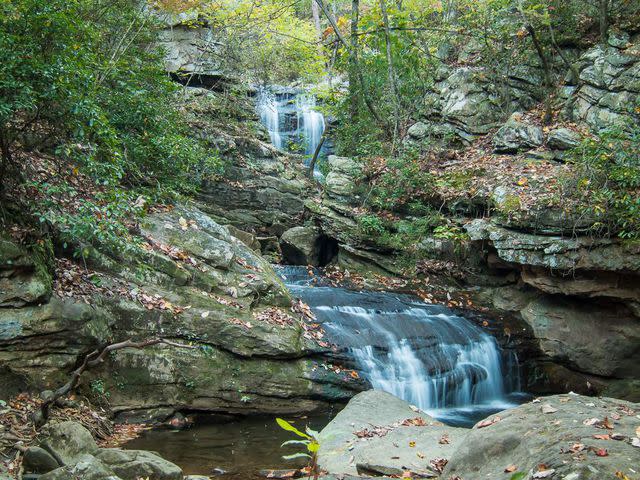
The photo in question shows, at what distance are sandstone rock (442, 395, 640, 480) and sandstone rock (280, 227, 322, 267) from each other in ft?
32.9

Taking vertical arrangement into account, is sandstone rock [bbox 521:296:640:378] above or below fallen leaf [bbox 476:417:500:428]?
below

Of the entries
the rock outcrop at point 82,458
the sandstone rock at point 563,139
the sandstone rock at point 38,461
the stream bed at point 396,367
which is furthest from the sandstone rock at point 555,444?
the sandstone rock at point 563,139

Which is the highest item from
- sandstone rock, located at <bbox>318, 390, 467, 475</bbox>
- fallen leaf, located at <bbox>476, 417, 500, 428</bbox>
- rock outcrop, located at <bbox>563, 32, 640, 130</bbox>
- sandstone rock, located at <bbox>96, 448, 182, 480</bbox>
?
rock outcrop, located at <bbox>563, 32, 640, 130</bbox>

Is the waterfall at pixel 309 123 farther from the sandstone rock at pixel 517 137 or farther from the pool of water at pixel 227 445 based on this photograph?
the pool of water at pixel 227 445

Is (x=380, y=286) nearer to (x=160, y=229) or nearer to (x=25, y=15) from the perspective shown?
(x=160, y=229)

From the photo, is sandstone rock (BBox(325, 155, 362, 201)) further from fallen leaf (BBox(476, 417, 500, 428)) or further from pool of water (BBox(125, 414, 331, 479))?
fallen leaf (BBox(476, 417, 500, 428))

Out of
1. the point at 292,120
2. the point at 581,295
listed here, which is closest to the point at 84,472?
the point at 581,295

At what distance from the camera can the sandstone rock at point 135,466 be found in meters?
4.70

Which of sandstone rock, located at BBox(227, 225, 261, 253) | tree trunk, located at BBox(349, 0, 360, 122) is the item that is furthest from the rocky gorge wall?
tree trunk, located at BBox(349, 0, 360, 122)

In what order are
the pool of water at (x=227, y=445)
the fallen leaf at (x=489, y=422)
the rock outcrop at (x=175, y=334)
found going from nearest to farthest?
the fallen leaf at (x=489, y=422)
the pool of water at (x=227, y=445)
the rock outcrop at (x=175, y=334)

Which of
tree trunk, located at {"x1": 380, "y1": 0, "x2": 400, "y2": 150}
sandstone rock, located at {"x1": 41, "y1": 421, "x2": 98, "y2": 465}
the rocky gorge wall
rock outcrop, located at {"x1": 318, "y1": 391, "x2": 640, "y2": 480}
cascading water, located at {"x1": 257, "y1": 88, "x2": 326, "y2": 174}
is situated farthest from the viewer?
cascading water, located at {"x1": 257, "y1": 88, "x2": 326, "y2": 174}

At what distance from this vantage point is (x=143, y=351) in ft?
26.6

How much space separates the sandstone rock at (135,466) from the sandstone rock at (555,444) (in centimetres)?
246

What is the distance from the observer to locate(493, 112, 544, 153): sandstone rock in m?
13.8
